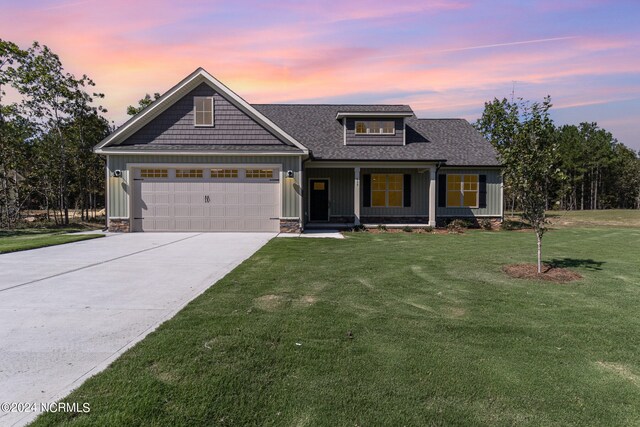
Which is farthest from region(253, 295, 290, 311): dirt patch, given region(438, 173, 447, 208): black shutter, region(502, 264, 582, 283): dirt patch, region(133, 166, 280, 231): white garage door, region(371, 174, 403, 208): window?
region(438, 173, 447, 208): black shutter

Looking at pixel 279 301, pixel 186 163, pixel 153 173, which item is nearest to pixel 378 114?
pixel 186 163

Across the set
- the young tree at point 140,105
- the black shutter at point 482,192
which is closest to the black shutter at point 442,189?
the black shutter at point 482,192

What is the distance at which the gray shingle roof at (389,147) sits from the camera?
17094 mm

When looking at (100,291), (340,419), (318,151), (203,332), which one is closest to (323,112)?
(318,151)

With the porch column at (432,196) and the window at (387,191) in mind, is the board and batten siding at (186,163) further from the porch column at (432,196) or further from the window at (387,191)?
the porch column at (432,196)

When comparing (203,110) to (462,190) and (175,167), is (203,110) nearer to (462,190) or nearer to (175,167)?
(175,167)

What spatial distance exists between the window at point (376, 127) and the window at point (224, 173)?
6.64 metres

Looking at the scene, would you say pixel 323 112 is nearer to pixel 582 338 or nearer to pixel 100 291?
pixel 100 291

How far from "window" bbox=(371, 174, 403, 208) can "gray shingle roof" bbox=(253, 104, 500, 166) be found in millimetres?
1397

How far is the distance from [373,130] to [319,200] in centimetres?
432

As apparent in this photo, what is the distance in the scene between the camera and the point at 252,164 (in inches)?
564

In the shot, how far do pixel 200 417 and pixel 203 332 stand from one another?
60.1 inches

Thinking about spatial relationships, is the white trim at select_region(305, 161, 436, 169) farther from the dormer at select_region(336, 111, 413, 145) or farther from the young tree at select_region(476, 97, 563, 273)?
the young tree at select_region(476, 97, 563, 273)

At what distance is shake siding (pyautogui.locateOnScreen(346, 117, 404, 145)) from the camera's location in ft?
58.3
